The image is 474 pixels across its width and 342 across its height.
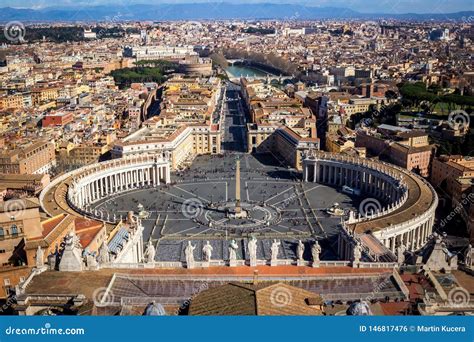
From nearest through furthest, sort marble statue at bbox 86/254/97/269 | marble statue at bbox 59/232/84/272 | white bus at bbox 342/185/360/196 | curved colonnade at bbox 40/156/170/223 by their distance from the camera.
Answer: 1. marble statue at bbox 59/232/84/272
2. marble statue at bbox 86/254/97/269
3. curved colonnade at bbox 40/156/170/223
4. white bus at bbox 342/185/360/196

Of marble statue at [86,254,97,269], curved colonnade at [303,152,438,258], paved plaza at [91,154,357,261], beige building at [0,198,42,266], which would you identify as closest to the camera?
marble statue at [86,254,97,269]

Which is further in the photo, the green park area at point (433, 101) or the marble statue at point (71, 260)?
the green park area at point (433, 101)

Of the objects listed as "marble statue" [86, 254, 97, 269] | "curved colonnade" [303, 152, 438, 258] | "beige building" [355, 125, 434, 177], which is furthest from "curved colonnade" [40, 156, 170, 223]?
"beige building" [355, 125, 434, 177]

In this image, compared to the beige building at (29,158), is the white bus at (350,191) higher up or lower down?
lower down

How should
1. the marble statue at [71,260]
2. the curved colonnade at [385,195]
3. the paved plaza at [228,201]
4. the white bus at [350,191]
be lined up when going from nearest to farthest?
the marble statue at [71,260]
the curved colonnade at [385,195]
the paved plaza at [228,201]
the white bus at [350,191]

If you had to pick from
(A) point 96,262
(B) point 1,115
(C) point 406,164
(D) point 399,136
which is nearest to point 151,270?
(A) point 96,262

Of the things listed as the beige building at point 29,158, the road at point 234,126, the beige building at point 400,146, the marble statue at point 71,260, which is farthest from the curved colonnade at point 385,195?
the beige building at point 29,158

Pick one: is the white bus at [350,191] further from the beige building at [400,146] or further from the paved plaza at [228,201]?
the beige building at [400,146]

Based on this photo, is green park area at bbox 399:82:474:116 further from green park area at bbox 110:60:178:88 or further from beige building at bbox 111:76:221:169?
green park area at bbox 110:60:178:88

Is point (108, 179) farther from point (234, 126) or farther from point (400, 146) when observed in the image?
point (234, 126)

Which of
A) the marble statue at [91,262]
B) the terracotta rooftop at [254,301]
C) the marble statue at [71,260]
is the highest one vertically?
the terracotta rooftop at [254,301]

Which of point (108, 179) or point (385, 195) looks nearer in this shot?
point (385, 195)

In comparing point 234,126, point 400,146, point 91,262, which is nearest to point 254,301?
point 91,262
